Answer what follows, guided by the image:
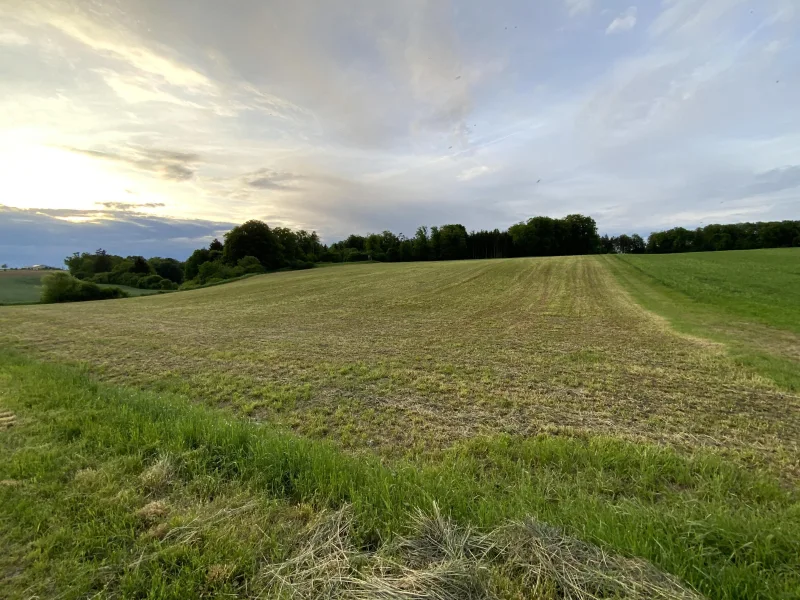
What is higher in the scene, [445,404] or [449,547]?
[449,547]

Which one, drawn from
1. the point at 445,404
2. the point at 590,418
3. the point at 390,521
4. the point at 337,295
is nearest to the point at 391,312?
the point at 337,295

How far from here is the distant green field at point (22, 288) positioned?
139 feet

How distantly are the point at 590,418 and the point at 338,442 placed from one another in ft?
13.8

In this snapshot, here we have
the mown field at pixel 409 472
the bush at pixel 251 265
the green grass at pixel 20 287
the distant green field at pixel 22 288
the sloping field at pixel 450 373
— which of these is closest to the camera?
the mown field at pixel 409 472

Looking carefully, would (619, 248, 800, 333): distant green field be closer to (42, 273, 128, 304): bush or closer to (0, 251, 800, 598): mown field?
(0, 251, 800, 598): mown field

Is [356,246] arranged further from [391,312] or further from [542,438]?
[542,438]

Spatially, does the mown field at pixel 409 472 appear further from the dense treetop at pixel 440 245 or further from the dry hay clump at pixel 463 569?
the dense treetop at pixel 440 245

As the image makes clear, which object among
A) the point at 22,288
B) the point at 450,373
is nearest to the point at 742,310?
the point at 450,373

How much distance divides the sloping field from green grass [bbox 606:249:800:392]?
2.41 feet

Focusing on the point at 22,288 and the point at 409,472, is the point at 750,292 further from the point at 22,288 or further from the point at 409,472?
the point at 22,288

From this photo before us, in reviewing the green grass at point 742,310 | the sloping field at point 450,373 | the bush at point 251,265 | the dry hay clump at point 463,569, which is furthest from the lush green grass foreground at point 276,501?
the bush at point 251,265

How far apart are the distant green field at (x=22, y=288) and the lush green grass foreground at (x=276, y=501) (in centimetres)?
5204

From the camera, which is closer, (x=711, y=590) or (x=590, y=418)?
(x=711, y=590)

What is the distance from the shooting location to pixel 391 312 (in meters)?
19.4
